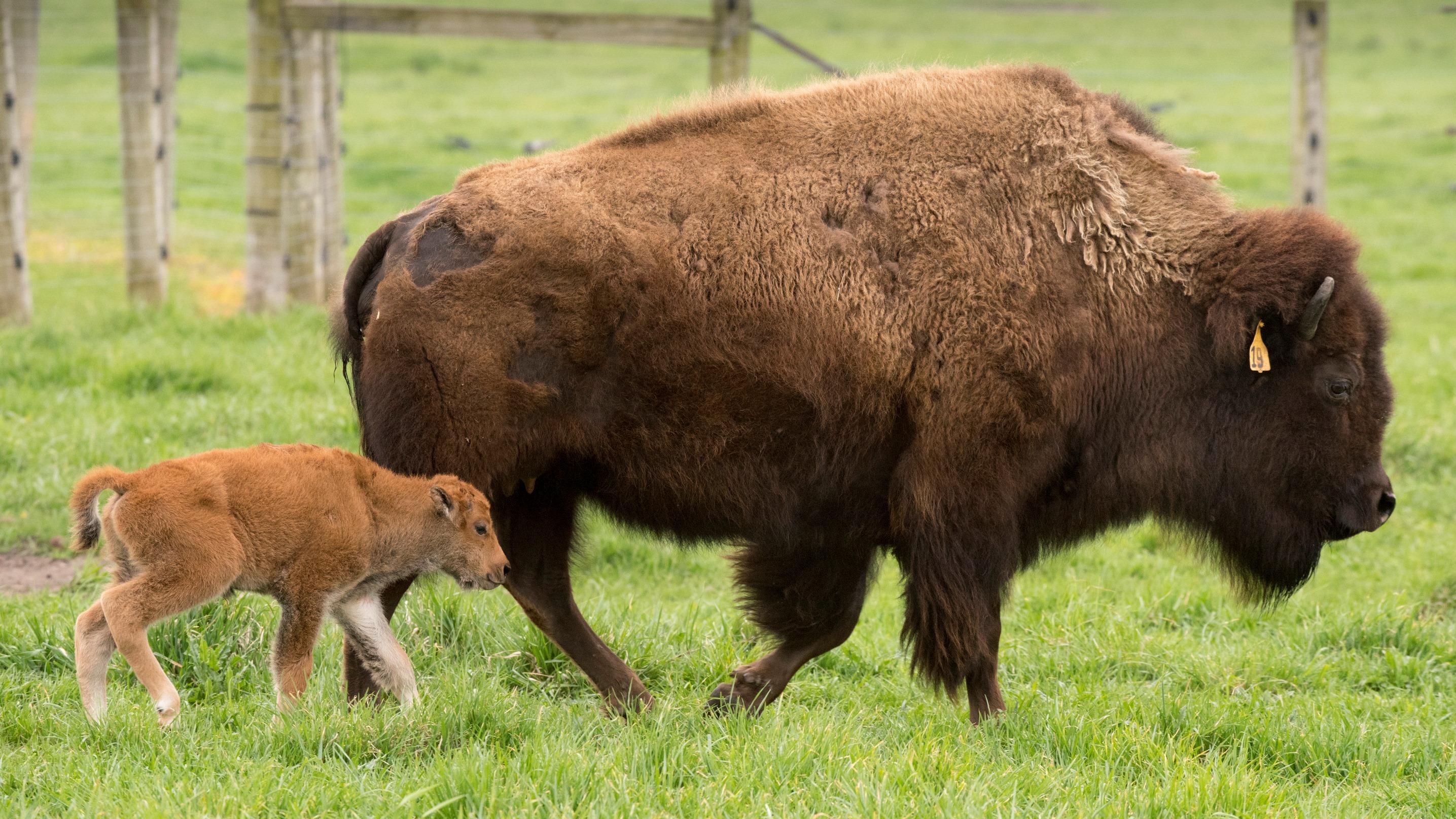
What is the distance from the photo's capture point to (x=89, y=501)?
3857mm

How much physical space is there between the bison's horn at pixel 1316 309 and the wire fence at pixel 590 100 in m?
5.40

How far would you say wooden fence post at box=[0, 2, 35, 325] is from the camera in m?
9.23

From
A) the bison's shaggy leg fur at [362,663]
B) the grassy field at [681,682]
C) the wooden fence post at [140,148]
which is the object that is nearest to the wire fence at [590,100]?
the wooden fence post at [140,148]

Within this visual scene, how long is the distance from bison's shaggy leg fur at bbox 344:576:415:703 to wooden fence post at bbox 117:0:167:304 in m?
6.65

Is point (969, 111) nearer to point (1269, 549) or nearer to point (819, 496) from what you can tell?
point (819, 496)

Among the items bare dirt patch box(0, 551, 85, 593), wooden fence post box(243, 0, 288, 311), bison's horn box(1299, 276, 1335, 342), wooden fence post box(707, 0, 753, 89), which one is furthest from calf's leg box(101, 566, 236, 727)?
wooden fence post box(243, 0, 288, 311)

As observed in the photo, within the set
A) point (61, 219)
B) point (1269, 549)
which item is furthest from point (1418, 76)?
point (1269, 549)

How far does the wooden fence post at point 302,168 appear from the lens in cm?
1008

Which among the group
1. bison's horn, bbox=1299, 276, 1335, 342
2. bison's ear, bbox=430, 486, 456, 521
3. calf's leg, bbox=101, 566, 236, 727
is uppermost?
bison's horn, bbox=1299, 276, 1335, 342

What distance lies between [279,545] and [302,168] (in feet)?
22.5

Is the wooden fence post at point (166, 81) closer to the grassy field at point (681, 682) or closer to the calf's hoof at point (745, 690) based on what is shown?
the grassy field at point (681, 682)

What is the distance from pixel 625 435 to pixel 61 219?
12.9 m

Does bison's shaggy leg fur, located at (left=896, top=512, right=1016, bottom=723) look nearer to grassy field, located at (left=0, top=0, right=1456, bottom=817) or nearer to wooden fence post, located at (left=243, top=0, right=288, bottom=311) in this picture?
grassy field, located at (left=0, top=0, right=1456, bottom=817)

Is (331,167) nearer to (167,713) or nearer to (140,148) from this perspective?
(140,148)
